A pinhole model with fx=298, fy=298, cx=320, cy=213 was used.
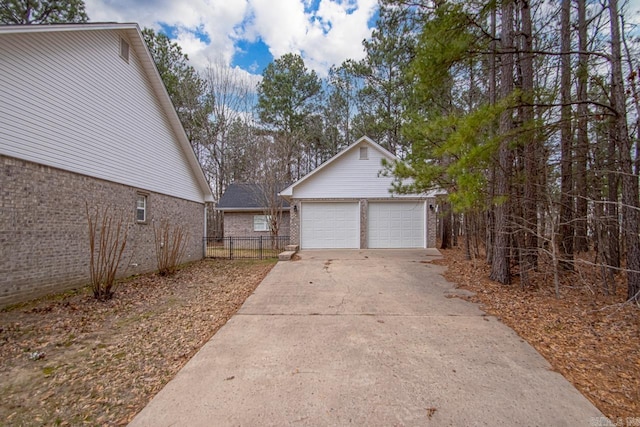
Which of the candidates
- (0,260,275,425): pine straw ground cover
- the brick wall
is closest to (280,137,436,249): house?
(0,260,275,425): pine straw ground cover

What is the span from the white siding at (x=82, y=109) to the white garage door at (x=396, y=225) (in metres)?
8.70

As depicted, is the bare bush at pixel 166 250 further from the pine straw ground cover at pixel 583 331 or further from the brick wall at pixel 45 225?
the pine straw ground cover at pixel 583 331

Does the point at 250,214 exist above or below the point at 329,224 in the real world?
above

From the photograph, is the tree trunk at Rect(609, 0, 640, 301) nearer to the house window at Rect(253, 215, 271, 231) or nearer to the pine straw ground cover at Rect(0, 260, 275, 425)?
the pine straw ground cover at Rect(0, 260, 275, 425)

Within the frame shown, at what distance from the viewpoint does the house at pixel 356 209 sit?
13.5 m

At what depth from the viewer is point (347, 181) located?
13.5 meters

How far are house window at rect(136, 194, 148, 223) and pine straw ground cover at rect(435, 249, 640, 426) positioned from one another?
32.0 ft

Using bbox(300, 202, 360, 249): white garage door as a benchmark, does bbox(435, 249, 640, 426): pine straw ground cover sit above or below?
below

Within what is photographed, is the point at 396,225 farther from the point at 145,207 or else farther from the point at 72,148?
the point at 72,148

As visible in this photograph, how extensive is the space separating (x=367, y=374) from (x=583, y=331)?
3.52 meters

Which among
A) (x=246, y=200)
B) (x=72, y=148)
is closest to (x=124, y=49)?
(x=72, y=148)

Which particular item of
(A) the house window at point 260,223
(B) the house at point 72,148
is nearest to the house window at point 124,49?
(B) the house at point 72,148

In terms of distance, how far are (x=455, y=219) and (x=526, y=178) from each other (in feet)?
37.3

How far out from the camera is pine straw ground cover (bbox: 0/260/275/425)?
110 inches
